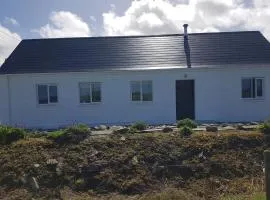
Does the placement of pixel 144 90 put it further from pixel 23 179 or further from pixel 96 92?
pixel 23 179

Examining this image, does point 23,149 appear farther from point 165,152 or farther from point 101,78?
point 101,78

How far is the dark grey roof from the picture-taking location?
24109mm

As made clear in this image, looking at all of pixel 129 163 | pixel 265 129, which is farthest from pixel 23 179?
pixel 265 129

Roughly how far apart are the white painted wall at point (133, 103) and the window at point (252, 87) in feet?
0.88

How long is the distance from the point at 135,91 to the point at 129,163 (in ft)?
42.1

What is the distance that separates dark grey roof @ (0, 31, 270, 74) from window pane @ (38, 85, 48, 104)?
856 millimetres

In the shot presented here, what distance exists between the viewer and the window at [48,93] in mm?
23688

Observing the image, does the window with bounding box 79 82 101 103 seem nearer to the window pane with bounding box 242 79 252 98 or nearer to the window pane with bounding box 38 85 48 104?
the window pane with bounding box 38 85 48 104

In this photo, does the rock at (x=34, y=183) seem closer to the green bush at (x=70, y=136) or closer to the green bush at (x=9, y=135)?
the green bush at (x=70, y=136)

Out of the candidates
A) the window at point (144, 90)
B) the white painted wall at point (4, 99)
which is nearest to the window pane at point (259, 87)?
the window at point (144, 90)

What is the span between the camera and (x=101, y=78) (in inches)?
925

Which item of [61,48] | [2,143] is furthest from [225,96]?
[2,143]

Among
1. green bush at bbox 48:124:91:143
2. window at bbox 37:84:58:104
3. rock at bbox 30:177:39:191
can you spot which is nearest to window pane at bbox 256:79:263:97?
window at bbox 37:84:58:104

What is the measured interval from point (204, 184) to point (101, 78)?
46.7 feet
